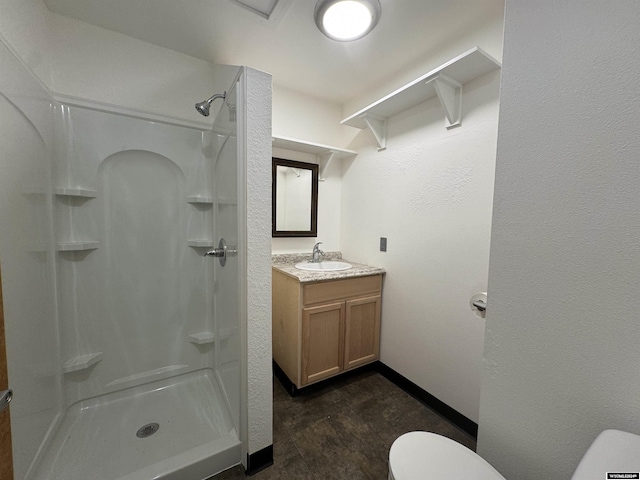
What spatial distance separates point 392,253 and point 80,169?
210cm

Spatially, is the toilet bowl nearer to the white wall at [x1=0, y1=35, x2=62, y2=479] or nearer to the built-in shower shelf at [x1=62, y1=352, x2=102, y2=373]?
the white wall at [x1=0, y1=35, x2=62, y2=479]

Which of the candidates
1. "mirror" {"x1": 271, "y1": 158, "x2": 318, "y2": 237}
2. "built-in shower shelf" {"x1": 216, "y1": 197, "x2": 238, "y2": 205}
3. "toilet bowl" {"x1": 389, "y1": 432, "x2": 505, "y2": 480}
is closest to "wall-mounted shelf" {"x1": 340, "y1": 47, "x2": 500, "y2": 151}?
"mirror" {"x1": 271, "y1": 158, "x2": 318, "y2": 237}

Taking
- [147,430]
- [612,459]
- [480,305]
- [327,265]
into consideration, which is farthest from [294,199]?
[612,459]

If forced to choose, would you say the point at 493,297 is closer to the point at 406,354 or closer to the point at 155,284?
the point at 406,354

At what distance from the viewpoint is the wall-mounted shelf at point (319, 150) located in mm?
1941

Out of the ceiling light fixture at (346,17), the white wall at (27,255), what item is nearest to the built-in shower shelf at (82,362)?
the white wall at (27,255)

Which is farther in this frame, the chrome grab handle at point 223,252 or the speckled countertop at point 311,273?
the speckled countertop at point 311,273

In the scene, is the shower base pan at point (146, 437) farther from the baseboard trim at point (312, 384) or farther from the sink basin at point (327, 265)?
the sink basin at point (327, 265)

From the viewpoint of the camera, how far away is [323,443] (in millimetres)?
1349

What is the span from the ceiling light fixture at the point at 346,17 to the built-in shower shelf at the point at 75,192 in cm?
164

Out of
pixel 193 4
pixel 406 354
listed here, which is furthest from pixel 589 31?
pixel 406 354

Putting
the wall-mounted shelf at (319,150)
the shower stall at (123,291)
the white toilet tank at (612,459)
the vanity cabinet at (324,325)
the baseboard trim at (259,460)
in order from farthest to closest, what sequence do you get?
the wall-mounted shelf at (319,150) → the vanity cabinet at (324,325) → the baseboard trim at (259,460) → the shower stall at (123,291) → the white toilet tank at (612,459)

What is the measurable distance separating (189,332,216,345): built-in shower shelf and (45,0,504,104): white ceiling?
1985 mm

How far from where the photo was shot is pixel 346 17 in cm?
129
